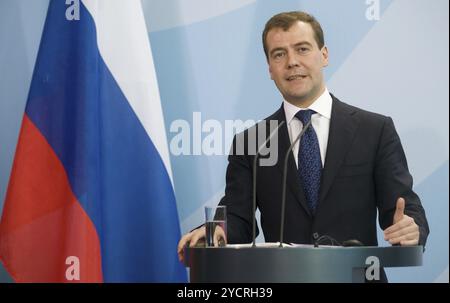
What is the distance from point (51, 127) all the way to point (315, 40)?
1.57m

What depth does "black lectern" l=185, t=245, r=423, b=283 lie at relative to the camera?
2.73m

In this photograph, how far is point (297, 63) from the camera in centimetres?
421

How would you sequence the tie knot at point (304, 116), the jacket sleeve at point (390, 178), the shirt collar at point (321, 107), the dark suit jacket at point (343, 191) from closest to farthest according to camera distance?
the jacket sleeve at point (390, 178) < the dark suit jacket at point (343, 191) < the tie knot at point (304, 116) < the shirt collar at point (321, 107)

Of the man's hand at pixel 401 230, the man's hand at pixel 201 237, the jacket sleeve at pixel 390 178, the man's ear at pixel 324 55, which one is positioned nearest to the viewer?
the man's hand at pixel 401 230

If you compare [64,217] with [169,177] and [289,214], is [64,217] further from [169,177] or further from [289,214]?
[289,214]

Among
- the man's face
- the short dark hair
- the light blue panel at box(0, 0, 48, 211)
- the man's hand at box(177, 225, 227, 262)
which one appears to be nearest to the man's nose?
the man's face

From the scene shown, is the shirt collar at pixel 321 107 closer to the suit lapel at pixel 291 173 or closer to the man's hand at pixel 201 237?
the suit lapel at pixel 291 173

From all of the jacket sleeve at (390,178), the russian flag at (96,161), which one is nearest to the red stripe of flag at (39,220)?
the russian flag at (96,161)

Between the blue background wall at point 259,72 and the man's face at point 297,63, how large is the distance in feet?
1.34

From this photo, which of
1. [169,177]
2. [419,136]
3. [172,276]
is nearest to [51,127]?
[169,177]

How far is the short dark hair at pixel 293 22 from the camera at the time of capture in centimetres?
430

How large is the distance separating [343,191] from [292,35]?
921 mm
